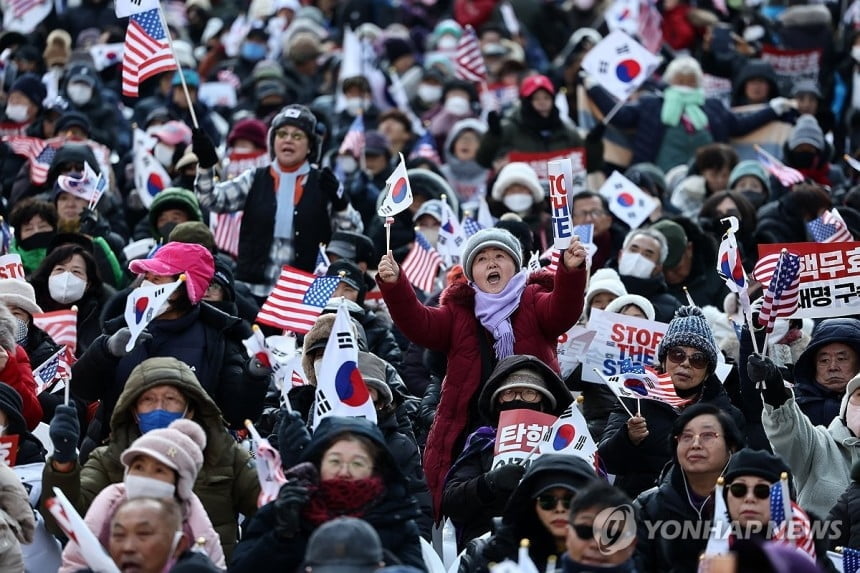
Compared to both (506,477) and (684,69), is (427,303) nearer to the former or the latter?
(506,477)

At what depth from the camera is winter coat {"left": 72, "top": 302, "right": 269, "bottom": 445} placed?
11.0 meters

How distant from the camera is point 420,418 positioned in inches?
484

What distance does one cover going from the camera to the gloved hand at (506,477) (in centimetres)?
1020

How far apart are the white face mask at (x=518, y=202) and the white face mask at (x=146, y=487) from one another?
26.4ft

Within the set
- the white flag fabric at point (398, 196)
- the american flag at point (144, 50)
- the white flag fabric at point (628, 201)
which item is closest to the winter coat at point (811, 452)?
the white flag fabric at point (398, 196)

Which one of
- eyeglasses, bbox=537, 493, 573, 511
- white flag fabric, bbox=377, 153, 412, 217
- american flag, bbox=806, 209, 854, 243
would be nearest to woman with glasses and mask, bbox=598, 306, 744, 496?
eyeglasses, bbox=537, 493, 573, 511

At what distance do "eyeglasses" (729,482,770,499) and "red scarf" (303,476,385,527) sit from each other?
1.60m

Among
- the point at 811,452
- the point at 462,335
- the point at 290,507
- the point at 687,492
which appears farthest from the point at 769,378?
the point at 290,507

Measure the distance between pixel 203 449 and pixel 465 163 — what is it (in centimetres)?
978

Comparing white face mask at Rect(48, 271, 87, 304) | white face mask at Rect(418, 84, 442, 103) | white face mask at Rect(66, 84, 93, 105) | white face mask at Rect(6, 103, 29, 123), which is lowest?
white face mask at Rect(48, 271, 87, 304)

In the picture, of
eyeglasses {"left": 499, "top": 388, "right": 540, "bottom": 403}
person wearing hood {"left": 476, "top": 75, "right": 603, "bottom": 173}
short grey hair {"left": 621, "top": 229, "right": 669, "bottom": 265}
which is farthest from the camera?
person wearing hood {"left": 476, "top": 75, "right": 603, "bottom": 173}

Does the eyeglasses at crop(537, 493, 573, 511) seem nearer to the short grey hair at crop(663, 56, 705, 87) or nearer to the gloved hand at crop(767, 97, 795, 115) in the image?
the short grey hair at crop(663, 56, 705, 87)

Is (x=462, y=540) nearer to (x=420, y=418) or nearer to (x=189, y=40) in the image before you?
(x=420, y=418)

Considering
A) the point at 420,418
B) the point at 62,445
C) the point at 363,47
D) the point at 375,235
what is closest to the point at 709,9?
the point at 363,47
